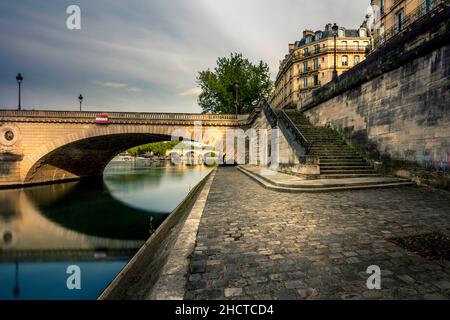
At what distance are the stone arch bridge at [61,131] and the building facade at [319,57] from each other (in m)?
21.0

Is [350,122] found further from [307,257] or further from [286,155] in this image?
[307,257]

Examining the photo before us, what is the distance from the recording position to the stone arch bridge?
2116cm

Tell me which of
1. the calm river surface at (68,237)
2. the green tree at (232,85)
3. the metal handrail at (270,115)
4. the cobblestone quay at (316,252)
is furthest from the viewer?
the green tree at (232,85)

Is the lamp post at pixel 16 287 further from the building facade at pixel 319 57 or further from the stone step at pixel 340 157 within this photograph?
the building facade at pixel 319 57

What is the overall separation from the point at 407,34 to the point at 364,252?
9704 millimetres

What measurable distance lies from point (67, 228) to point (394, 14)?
3097 centimetres

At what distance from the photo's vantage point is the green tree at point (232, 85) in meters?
35.7

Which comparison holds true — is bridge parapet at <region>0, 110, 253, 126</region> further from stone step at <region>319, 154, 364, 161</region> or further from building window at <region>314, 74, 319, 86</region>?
building window at <region>314, 74, 319, 86</region>

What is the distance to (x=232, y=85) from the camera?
115ft

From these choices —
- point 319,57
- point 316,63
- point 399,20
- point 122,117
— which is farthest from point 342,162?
point 319,57

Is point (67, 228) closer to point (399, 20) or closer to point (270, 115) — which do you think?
point (270, 115)

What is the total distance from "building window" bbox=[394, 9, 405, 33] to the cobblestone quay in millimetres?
22381

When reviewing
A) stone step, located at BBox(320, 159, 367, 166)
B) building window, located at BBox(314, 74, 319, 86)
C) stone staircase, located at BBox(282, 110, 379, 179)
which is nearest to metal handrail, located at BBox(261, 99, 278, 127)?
stone staircase, located at BBox(282, 110, 379, 179)

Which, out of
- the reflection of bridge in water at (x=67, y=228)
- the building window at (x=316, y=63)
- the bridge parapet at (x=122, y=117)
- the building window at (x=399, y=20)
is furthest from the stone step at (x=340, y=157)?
the building window at (x=316, y=63)
